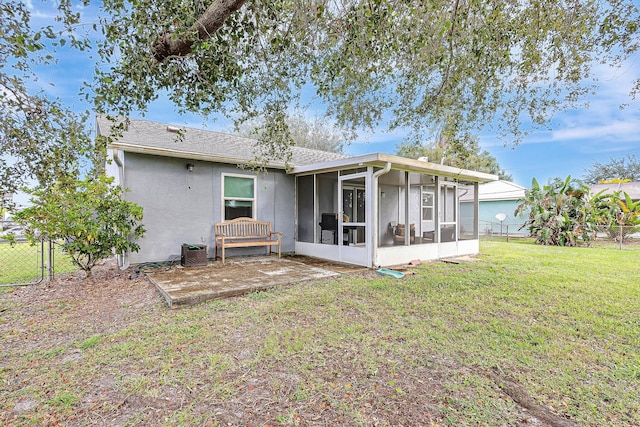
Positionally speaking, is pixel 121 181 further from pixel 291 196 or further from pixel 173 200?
pixel 291 196

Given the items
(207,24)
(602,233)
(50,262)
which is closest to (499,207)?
(602,233)

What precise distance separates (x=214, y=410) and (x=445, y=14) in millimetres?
5127

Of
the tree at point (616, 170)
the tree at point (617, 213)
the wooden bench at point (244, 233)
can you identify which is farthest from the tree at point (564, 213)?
the tree at point (616, 170)

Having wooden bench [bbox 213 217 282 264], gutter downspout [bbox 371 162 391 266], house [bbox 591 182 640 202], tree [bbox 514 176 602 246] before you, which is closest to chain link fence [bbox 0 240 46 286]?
wooden bench [bbox 213 217 282 264]

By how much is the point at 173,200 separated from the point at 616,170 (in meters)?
38.6

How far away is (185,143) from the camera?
8070 mm

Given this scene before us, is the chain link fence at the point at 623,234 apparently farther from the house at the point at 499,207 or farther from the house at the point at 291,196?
the house at the point at 291,196

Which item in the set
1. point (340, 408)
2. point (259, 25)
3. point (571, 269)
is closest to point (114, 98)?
point (259, 25)

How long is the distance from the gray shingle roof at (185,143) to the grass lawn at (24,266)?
2741 millimetres

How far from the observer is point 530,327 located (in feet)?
12.5

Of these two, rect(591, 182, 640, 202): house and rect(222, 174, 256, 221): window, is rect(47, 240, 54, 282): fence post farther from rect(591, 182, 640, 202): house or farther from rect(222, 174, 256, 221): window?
rect(591, 182, 640, 202): house

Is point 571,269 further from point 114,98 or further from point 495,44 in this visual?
point 114,98

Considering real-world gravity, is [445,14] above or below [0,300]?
above

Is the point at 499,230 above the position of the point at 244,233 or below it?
below
